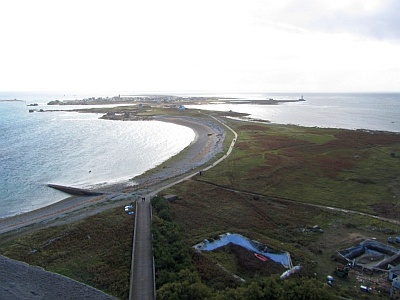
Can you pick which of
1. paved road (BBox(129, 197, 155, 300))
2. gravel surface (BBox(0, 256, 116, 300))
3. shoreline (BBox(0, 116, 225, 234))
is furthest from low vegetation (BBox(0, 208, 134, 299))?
shoreline (BBox(0, 116, 225, 234))

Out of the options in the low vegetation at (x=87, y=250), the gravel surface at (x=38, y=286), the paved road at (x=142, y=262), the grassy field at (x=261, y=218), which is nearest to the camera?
the paved road at (x=142, y=262)

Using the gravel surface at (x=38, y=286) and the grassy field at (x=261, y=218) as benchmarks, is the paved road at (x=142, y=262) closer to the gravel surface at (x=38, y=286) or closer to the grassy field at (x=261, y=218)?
the grassy field at (x=261, y=218)

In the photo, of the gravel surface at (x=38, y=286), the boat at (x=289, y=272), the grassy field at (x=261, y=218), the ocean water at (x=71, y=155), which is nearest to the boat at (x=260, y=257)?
the grassy field at (x=261, y=218)

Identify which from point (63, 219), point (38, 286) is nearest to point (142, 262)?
point (38, 286)

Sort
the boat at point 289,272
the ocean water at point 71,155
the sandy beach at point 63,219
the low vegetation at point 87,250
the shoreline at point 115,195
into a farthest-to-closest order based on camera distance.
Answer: the ocean water at point 71,155
the shoreline at point 115,195
the low vegetation at point 87,250
the boat at point 289,272
the sandy beach at point 63,219

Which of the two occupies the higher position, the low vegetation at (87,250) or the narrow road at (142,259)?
the narrow road at (142,259)
